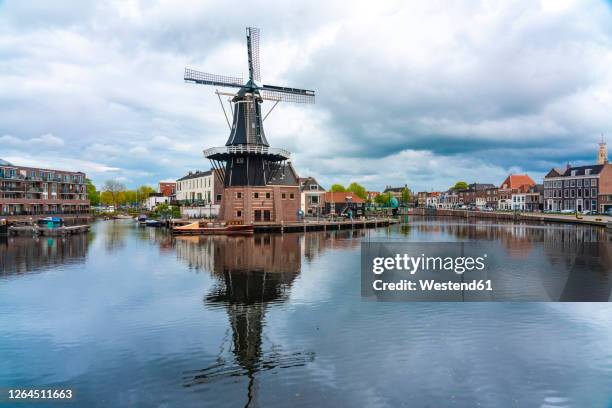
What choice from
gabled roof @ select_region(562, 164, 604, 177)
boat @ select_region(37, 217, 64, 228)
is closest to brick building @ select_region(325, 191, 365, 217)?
gabled roof @ select_region(562, 164, 604, 177)

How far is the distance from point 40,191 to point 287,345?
281ft

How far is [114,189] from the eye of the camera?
144 m

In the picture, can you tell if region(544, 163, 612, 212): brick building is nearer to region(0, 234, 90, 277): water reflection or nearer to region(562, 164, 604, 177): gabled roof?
region(562, 164, 604, 177): gabled roof

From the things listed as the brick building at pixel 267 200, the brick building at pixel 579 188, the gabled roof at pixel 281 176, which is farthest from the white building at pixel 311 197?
the brick building at pixel 579 188

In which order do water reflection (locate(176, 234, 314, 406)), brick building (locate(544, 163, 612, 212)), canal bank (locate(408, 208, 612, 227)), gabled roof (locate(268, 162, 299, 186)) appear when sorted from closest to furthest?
water reflection (locate(176, 234, 314, 406)) → gabled roof (locate(268, 162, 299, 186)) → canal bank (locate(408, 208, 612, 227)) → brick building (locate(544, 163, 612, 212))

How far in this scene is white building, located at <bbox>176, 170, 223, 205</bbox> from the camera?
237ft

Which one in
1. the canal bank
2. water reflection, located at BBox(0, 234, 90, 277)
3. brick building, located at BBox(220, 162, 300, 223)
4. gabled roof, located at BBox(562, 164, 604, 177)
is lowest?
water reflection, located at BBox(0, 234, 90, 277)

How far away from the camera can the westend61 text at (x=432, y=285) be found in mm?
21539

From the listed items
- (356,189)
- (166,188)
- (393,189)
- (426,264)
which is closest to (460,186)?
(393,189)

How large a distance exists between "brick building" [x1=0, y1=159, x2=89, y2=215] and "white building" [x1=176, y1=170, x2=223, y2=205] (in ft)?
75.4

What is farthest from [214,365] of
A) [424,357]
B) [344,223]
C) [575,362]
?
[344,223]

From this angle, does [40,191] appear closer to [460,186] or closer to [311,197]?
[311,197]

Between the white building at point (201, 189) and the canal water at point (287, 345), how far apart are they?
1918 inches

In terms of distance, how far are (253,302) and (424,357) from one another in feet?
28.5
